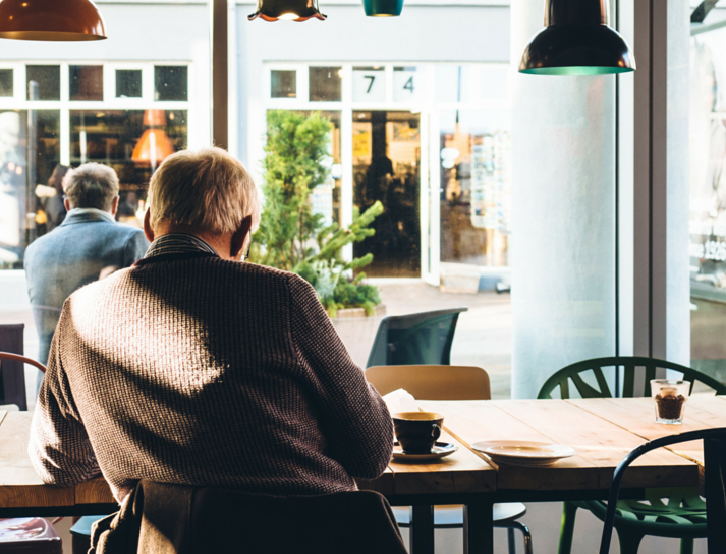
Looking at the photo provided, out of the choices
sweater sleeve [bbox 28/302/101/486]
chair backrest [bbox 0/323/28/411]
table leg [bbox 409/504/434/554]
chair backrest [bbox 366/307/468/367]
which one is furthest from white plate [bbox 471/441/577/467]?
chair backrest [bbox 0/323/28/411]

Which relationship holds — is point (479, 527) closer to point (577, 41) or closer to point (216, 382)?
point (216, 382)

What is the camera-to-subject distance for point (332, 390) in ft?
4.52

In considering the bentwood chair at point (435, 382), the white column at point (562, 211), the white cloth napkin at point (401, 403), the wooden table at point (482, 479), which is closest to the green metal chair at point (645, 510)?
the bentwood chair at point (435, 382)

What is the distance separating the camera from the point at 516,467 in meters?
1.69

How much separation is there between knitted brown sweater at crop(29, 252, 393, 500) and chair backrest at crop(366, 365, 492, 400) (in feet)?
4.46

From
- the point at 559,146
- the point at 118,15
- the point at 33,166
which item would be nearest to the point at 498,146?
the point at 559,146

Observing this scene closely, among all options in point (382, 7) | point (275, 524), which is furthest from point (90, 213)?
point (275, 524)

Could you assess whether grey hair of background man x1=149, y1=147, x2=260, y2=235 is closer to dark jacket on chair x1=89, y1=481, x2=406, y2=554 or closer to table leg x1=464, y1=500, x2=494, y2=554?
dark jacket on chair x1=89, y1=481, x2=406, y2=554

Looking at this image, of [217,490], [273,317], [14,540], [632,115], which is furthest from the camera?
[632,115]

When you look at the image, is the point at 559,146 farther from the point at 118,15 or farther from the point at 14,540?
the point at 14,540

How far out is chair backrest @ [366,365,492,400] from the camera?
2.82 meters

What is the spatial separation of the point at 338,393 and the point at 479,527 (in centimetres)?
57

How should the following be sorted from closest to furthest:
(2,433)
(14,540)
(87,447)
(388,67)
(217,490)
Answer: (217,490) → (87,447) → (2,433) → (14,540) → (388,67)

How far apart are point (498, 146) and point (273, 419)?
307 centimetres
